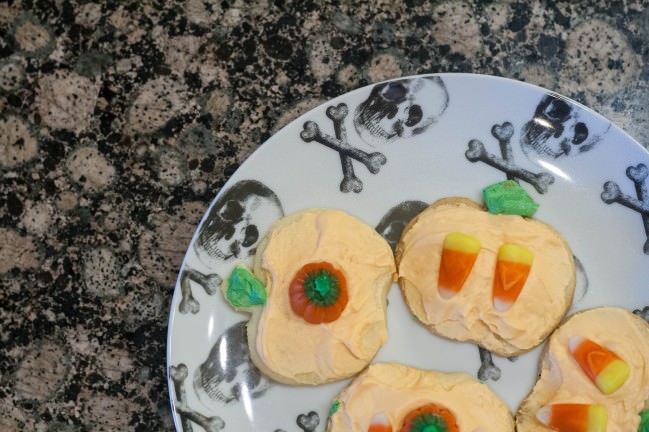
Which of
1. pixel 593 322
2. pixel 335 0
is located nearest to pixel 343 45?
pixel 335 0

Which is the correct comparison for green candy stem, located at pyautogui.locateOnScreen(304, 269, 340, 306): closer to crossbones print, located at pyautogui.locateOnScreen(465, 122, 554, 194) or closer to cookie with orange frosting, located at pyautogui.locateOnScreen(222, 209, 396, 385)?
cookie with orange frosting, located at pyautogui.locateOnScreen(222, 209, 396, 385)

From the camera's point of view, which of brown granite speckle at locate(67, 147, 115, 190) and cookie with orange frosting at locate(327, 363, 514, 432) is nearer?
cookie with orange frosting at locate(327, 363, 514, 432)

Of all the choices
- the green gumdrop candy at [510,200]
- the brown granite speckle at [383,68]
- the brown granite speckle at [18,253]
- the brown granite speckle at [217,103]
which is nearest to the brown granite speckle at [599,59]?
the green gumdrop candy at [510,200]

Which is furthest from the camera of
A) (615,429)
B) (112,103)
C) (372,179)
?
(112,103)

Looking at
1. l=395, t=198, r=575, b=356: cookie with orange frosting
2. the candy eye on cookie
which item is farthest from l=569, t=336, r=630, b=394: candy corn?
the candy eye on cookie

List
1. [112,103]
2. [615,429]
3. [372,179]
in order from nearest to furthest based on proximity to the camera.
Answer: [615,429]
[372,179]
[112,103]

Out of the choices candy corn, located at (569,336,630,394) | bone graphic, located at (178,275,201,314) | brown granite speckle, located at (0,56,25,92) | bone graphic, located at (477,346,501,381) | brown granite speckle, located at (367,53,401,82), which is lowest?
bone graphic, located at (477,346,501,381)

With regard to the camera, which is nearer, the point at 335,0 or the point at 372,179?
the point at 372,179

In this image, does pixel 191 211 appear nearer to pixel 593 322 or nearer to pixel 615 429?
pixel 593 322
